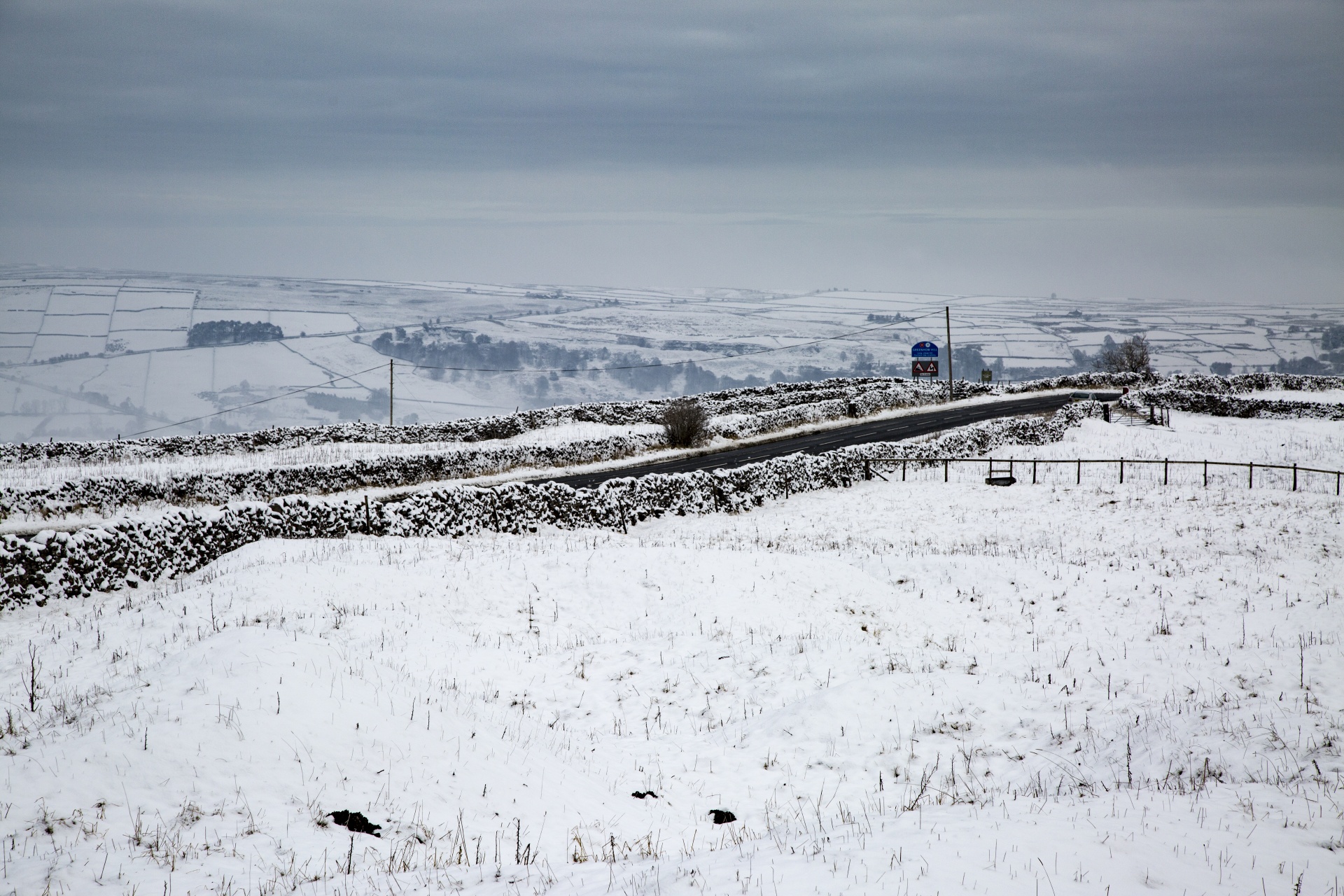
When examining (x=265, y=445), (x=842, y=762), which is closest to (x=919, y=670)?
(x=842, y=762)

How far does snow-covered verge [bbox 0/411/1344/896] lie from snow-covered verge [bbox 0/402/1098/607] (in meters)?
1.20

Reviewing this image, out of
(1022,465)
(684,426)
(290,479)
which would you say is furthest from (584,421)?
(1022,465)

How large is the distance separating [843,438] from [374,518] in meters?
34.1

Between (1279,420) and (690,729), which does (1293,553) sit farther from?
(1279,420)

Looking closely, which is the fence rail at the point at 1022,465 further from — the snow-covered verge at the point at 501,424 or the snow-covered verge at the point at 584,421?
the snow-covered verge at the point at 501,424

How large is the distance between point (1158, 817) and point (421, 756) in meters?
7.32

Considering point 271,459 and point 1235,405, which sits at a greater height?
point 1235,405

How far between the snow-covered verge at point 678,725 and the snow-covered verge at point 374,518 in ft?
3.93

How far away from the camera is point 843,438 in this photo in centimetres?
5234

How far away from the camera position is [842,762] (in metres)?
10.3

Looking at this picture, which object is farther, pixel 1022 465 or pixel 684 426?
pixel 684 426

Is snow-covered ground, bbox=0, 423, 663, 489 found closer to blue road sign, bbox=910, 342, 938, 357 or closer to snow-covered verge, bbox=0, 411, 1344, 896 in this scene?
snow-covered verge, bbox=0, 411, 1344, 896

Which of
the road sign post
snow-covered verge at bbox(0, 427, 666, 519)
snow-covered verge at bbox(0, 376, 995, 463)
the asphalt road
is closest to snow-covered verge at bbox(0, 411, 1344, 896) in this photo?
snow-covered verge at bbox(0, 427, 666, 519)

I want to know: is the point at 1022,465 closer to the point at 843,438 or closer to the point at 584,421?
the point at 843,438
